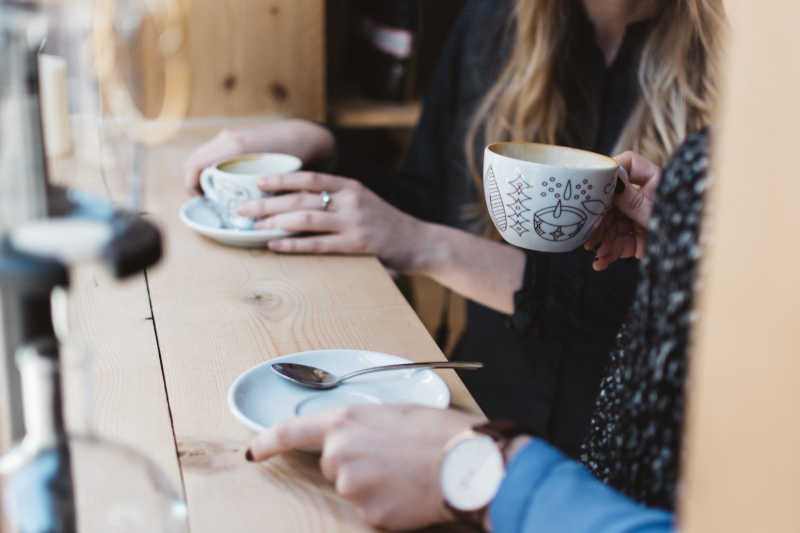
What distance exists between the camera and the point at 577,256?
1.07m

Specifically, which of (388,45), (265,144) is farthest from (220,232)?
(388,45)

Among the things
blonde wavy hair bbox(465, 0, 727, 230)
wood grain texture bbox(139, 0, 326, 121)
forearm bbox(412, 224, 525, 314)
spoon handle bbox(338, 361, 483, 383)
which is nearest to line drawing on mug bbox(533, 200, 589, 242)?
Result: spoon handle bbox(338, 361, 483, 383)

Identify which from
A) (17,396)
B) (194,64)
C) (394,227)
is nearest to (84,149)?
(194,64)

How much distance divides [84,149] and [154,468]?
36.4 inches

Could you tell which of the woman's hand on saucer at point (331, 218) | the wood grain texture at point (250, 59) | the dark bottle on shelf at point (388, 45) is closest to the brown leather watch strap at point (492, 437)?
the woman's hand on saucer at point (331, 218)

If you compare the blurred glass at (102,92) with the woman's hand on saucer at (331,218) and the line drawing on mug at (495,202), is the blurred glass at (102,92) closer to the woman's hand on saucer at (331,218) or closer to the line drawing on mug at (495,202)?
the woman's hand on saucer at (331,218)

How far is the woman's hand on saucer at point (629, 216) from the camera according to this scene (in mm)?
756

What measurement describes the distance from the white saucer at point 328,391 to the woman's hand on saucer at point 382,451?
0.18 ft

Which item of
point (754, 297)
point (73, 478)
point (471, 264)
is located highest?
point (754, 297)

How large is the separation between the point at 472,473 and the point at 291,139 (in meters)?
0.77

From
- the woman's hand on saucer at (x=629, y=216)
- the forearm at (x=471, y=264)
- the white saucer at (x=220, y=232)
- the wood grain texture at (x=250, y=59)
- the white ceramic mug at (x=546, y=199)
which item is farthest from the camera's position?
the wood grain texture at (x=250, y=59)

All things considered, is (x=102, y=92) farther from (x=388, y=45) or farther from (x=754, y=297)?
(x=754, y=297)

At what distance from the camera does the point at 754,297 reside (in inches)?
9.2

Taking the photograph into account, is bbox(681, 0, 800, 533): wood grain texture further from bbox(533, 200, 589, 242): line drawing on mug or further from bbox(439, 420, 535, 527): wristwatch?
bbox(533, 200, 589, 242): line drawing on mug
